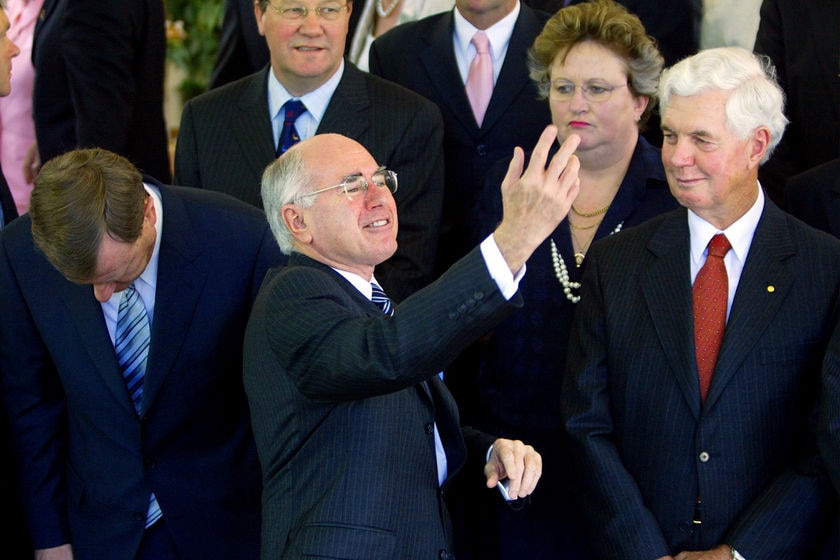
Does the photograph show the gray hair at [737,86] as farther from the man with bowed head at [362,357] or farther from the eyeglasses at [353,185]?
the eyeglasses at [353,185]

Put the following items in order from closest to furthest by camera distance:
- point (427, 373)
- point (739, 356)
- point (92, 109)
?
point (427, 373), point (739, 356), point (92, 109)

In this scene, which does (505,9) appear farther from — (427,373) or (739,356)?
(427,373)

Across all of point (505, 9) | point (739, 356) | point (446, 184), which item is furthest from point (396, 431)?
Result: point (505, 9)

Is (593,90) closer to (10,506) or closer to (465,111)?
(465,111)

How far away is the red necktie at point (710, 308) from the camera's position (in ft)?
9.37

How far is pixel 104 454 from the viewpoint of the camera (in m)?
3.12

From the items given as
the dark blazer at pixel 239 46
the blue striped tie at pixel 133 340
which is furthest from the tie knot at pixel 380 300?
the dark blazer at pixel 239 46

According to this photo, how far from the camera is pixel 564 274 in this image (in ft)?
11.0

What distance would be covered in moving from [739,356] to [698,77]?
66 cm

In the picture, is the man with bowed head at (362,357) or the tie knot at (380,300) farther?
the tie knot at (380,300)

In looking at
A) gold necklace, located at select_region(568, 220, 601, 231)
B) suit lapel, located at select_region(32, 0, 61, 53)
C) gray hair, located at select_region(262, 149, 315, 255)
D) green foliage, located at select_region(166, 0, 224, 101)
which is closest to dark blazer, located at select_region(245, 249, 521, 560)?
gray hair, located at select_region(262, 149, 315, 255)

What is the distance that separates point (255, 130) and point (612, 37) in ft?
3.70

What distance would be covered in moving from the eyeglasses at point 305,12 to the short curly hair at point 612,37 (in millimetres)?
681

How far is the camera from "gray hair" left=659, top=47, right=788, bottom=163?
9.32 ft
